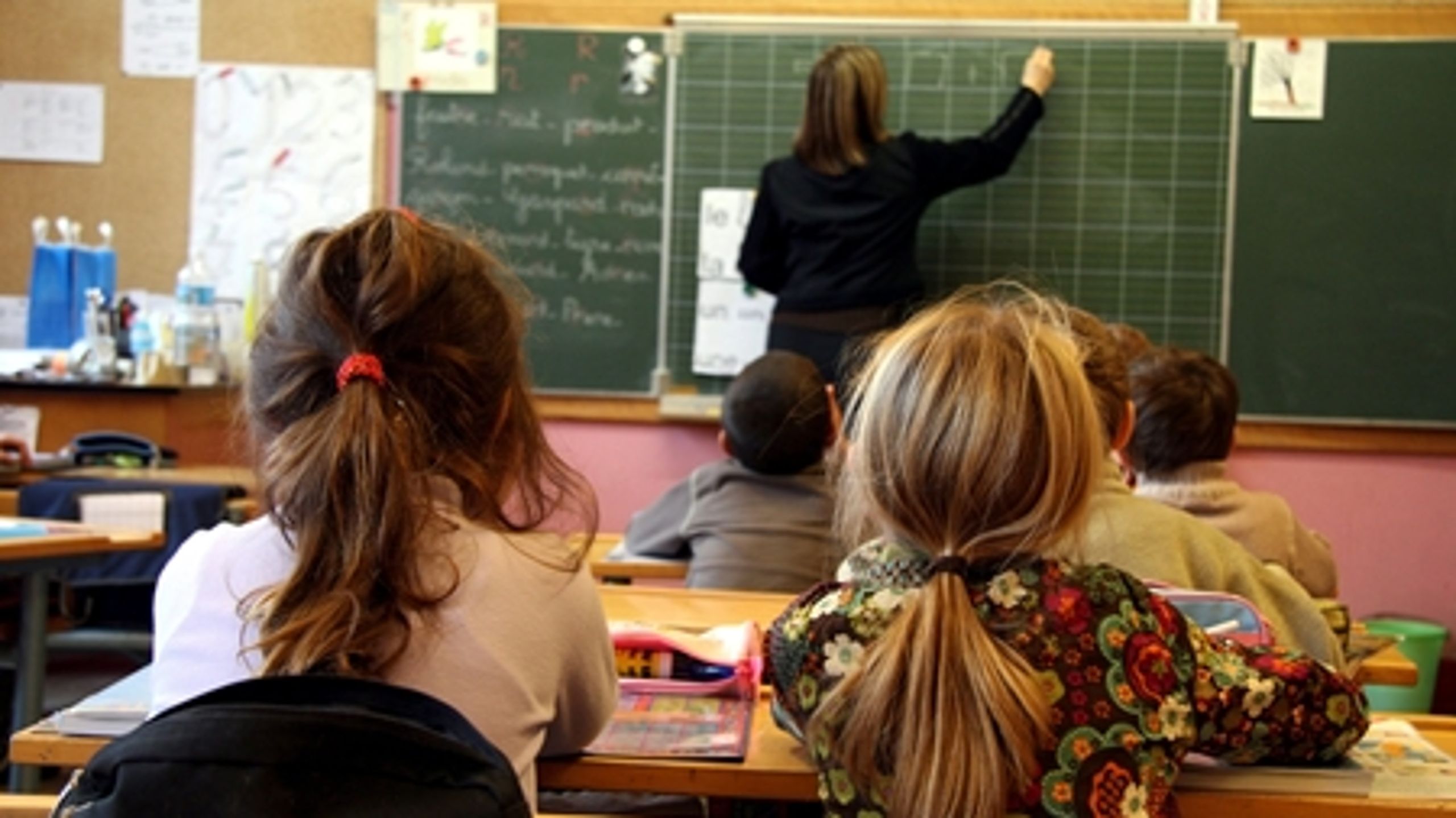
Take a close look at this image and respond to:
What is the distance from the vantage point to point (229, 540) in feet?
4.70

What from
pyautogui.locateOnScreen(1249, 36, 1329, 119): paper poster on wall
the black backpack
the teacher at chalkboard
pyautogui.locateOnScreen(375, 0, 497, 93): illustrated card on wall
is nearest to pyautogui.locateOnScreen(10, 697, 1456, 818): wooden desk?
the black backpack

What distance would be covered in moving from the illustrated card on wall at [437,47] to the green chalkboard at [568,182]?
0.13 feet

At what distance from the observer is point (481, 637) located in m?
1.36

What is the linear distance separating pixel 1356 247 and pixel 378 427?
387 centimetres

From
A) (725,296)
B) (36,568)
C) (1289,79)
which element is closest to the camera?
(36,568)

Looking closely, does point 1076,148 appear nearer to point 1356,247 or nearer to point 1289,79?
point 1289,79

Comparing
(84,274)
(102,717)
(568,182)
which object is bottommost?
(102,717)

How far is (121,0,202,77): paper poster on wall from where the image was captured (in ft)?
16.4

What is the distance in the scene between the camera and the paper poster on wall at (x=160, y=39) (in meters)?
4.98

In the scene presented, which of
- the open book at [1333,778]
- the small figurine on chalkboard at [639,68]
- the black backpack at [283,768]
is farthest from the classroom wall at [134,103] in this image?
the black backpack at [283,768]

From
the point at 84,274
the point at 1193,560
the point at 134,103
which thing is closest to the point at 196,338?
the point at 84,274

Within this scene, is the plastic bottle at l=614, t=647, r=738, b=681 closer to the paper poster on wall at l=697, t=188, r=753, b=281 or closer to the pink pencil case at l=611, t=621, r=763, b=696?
the pink pencil case at l=611, t=621, r=763, b=696

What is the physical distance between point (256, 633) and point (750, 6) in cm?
368

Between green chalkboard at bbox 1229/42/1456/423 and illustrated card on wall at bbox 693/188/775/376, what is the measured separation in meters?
1.40
